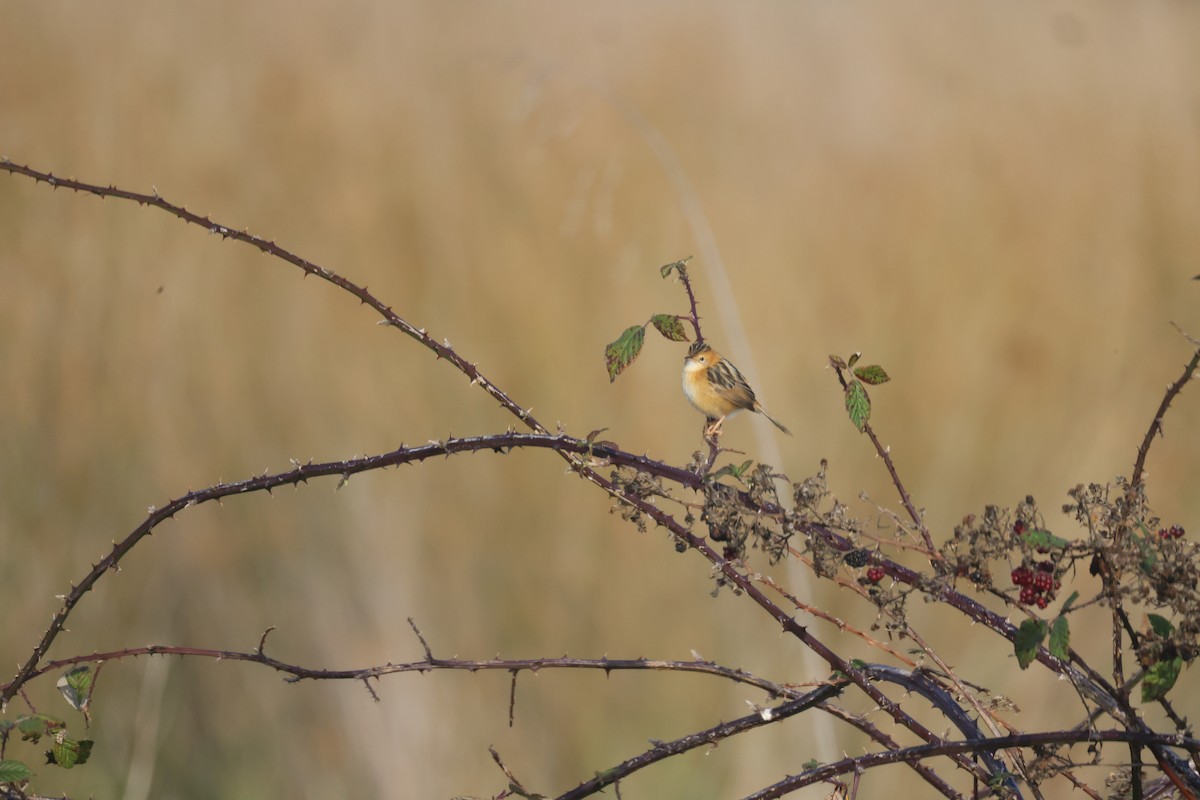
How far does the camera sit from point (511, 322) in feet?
10.4

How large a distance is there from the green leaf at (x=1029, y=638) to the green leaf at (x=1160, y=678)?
9cm

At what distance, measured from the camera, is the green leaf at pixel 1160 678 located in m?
0.88

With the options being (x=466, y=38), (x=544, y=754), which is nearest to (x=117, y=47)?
(x=466, y=38)

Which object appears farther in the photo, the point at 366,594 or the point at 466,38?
the point at 466,38

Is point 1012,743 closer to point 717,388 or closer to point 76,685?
point 76,685

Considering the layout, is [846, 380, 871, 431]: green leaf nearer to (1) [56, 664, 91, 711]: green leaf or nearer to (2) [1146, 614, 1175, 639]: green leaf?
(2) [1146, 614, 1175, 639]: green leaf

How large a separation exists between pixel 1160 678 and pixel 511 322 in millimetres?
2403

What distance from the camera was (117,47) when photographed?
3.42 metres

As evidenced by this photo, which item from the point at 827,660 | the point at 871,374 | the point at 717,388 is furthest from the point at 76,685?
the point at 717,388

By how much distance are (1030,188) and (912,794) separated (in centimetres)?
190

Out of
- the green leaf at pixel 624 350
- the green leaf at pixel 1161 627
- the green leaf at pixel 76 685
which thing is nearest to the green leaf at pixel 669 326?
the green leaf at pixel 624 350

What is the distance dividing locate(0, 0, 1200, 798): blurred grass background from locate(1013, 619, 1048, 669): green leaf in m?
1.74

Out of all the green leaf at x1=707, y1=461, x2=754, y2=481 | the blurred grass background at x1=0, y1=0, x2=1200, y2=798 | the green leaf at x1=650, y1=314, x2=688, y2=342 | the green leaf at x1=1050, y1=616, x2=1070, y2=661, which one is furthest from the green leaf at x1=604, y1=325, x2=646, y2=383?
the blurred grass background at x1=0, y1=0, x2=1200, y2=798

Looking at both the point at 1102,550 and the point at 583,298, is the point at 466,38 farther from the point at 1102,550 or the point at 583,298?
the point at 1102,550
